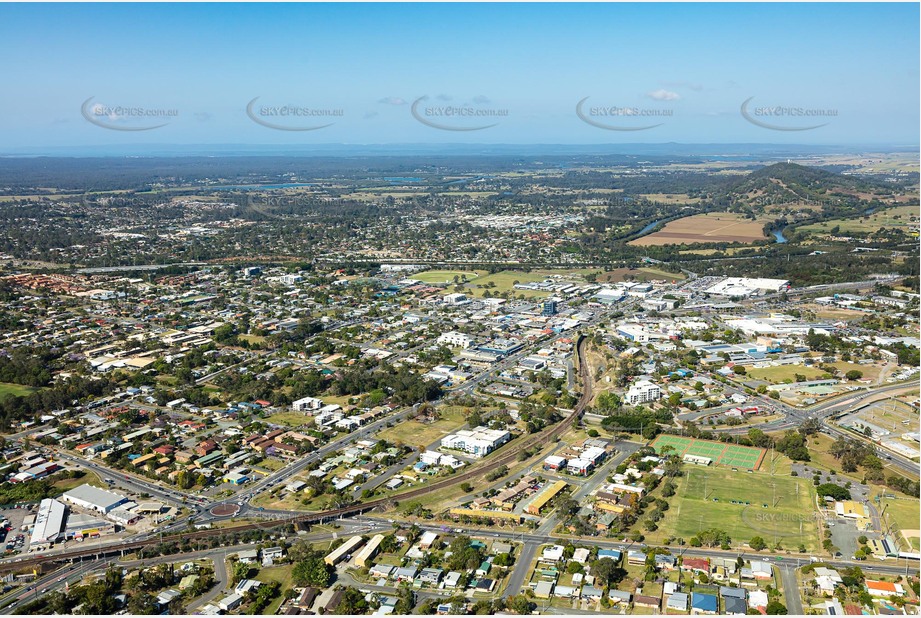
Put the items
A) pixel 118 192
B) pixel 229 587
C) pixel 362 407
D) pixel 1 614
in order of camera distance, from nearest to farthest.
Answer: pixel 1 614, pixel 229 587, pixel 362 407, pixel 118 192

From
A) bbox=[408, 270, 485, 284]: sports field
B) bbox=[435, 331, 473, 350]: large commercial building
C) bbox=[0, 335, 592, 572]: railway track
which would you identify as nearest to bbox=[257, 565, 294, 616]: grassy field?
bbox=[0, 335, 592, 572]: railway track

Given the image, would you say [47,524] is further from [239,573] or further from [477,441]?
[477,441]

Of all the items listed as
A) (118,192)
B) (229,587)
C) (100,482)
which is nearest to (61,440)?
(100,482)

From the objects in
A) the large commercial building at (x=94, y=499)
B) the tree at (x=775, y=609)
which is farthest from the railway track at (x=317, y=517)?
the tree at (x=775, y=609)

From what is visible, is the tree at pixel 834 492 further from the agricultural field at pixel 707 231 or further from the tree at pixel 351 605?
the agricultural field at pixel 707 231

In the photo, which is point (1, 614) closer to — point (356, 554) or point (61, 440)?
point (356, 554)
